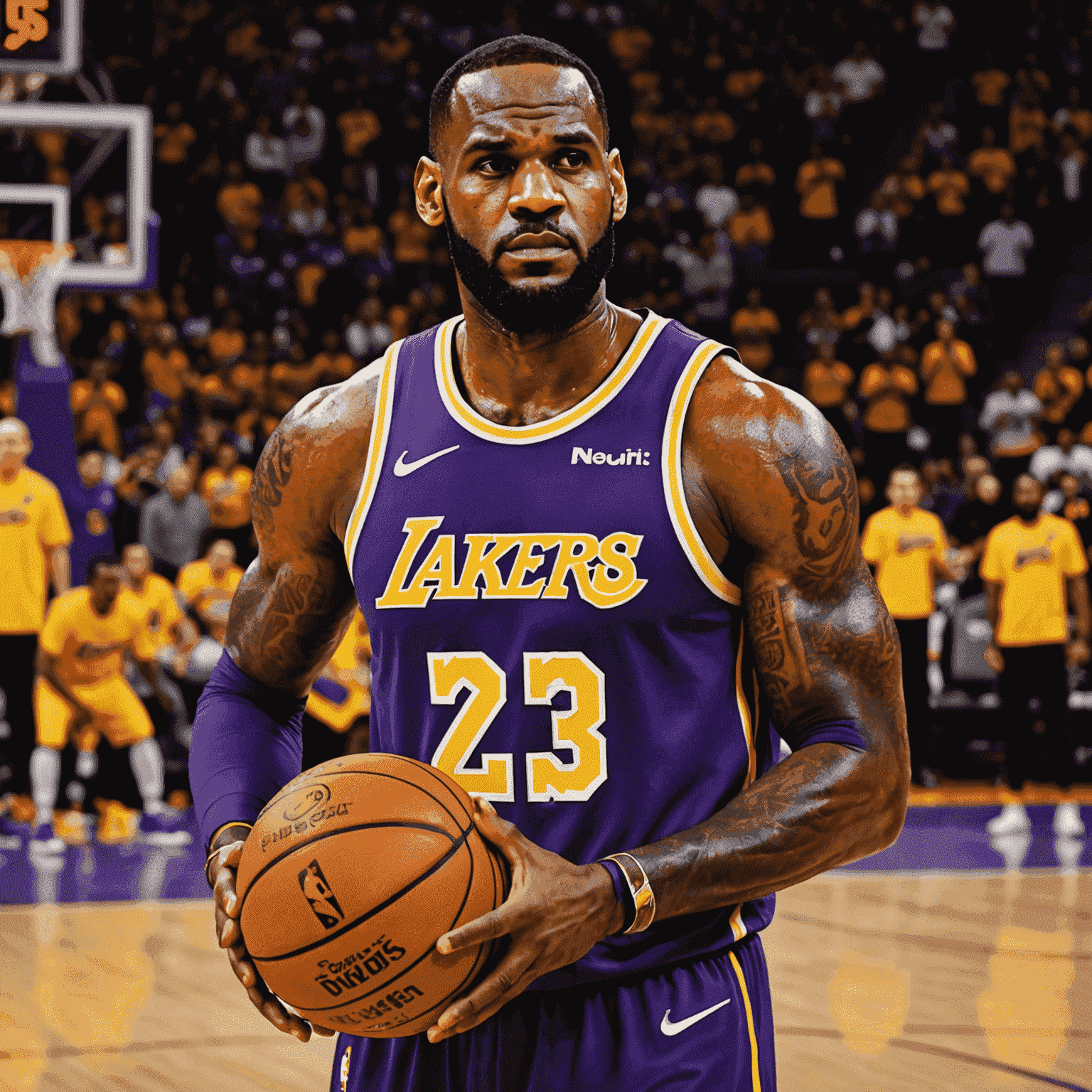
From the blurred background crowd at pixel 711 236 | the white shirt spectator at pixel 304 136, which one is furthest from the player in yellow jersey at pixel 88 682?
the white shirt spectator at pixel 304 136

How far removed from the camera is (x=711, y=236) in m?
15.7

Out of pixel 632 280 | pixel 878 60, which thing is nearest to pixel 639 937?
pixel 632 280

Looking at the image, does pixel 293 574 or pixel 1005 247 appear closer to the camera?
pixel 293 574

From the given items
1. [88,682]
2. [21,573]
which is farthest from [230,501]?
[88,682]

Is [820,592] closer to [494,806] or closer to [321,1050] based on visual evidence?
[494,806]

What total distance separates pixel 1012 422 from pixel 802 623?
11.7 m

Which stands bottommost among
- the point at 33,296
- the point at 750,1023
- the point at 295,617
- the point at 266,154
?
the point at 33,296

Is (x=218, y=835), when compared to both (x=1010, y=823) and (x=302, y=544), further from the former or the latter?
(x=1010, y=823)

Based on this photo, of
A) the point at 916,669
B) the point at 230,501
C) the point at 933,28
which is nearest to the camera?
the point at 916,669

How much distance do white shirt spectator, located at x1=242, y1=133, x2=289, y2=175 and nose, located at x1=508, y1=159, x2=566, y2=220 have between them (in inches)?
544

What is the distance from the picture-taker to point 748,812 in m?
2.02

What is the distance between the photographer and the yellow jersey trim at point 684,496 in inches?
83.0

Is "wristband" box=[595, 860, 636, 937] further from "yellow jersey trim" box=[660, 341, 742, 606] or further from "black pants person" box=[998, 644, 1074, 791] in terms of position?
"black pants person" box=[998, 644, 1074, 791]

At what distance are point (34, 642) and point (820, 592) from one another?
7.63 m
